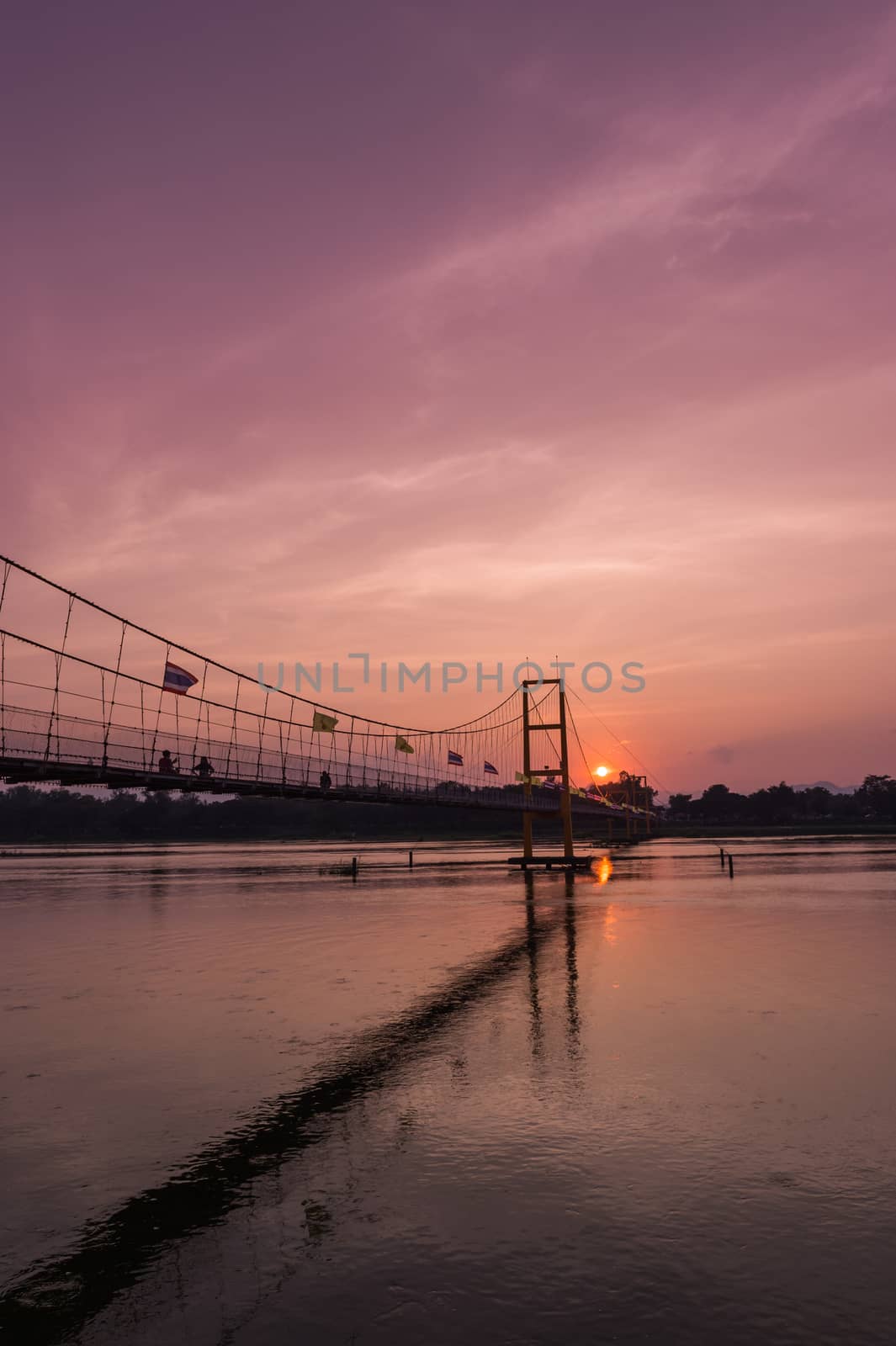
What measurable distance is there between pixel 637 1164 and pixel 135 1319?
6369 millimetres

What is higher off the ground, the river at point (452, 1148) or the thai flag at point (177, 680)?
the thai flag at point (177, 680)

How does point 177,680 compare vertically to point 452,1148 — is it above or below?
above

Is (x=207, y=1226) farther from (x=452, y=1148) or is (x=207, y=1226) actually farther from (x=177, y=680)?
(x=177, y=680)

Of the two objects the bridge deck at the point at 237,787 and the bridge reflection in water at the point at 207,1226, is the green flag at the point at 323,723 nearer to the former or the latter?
the bridge deck at the point at 237,787

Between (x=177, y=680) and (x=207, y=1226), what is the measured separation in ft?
119

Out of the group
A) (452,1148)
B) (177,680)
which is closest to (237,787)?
(177,680)

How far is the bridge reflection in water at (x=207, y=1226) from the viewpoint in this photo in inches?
338

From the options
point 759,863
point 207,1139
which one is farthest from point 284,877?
point 207,1139

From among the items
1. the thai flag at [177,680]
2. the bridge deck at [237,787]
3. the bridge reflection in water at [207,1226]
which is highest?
the thai flag at [177,680]

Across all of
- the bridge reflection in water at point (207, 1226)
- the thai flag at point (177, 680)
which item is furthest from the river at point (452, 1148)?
the thai flag at point (177, 680)

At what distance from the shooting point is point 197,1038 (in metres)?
20.8

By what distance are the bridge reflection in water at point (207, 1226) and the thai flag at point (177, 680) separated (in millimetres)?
27416

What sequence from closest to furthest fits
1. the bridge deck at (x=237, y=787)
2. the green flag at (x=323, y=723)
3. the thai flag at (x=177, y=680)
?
the bridge deck at (x=237, y=787)
the thai flag at (x=177, y=680)
the green flag at (x=323, y=723)

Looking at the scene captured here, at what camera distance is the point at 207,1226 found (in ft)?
34.4
